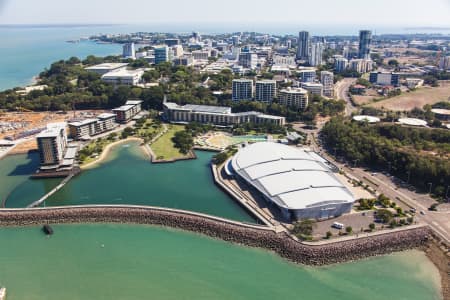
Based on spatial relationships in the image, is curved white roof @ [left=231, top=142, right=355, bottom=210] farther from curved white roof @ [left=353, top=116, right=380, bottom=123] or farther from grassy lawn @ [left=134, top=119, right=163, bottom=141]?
curved white roof @ [left=353, top=116, right=380, bottom=123]

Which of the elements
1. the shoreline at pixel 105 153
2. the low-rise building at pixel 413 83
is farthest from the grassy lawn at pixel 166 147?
the low-rise building at pixel 413 83

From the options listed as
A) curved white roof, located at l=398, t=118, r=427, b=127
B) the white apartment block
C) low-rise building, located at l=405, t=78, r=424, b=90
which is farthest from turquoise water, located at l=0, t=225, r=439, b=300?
low-rise building, located at l=405, t=78, r=424, b=90

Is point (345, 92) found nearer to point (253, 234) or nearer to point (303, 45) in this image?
point (303, 45)

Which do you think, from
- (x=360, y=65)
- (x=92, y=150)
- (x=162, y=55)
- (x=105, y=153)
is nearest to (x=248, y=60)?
(x=162, y=55)

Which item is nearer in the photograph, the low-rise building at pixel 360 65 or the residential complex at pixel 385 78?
the residential complex at pixel 385 78

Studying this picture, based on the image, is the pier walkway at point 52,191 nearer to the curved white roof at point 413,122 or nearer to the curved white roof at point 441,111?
the curved white roof at point 413,122
